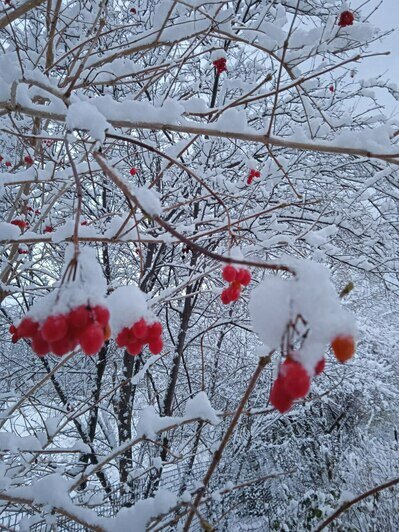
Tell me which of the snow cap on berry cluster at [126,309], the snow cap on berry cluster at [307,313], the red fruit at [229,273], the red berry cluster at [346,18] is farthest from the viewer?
the red berry cluster at [346,18]

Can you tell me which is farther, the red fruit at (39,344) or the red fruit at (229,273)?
the red fruit at (229,273)

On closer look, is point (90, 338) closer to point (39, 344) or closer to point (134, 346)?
point (39, 344)

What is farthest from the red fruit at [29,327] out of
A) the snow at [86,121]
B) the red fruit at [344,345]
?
the red fruit at [344,345]

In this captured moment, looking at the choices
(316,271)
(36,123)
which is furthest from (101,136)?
(36,123)

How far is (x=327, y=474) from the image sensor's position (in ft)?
14.9

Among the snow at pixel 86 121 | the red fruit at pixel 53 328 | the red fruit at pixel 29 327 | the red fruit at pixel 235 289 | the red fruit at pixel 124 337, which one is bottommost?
the red fruit at pixel 53 328

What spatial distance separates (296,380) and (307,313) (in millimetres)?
117

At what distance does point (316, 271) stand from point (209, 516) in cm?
451

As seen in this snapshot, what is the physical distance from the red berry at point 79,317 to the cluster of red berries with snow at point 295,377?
393 millimetres

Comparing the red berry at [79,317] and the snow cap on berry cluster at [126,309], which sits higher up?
the snow cap on berry cluster at [126,309]

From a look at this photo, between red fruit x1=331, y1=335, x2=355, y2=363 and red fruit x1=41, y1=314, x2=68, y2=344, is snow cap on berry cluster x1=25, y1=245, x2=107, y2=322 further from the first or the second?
red fruit x1=331, y1=335, x2=355, y2=363

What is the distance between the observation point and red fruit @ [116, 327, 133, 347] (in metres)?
1.00

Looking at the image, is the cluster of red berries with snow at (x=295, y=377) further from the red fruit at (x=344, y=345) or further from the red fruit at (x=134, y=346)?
the red fruit at (x=134, y=346)

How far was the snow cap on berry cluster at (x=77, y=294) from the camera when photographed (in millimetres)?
787
